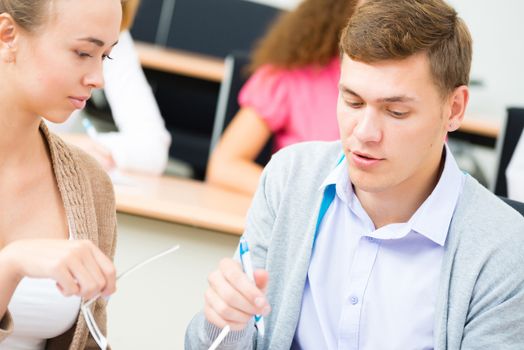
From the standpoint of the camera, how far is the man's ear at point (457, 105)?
144 cm

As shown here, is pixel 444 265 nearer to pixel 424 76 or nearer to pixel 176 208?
pixel 424 76

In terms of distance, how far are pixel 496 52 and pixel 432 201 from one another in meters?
3.95

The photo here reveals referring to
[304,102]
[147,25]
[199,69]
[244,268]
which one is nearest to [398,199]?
[244,268]

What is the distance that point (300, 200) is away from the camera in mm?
1496

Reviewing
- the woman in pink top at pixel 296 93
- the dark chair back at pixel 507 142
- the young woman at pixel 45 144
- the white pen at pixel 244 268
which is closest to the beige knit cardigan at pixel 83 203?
the young woman at pixel 45 144

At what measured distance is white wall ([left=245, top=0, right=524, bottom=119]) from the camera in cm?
512

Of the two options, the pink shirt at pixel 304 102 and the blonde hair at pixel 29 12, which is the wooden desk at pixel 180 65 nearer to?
the pink shirt at pixel 304 102

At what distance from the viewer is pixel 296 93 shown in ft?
8.58

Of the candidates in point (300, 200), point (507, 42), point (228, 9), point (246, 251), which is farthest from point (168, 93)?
point (246, 251)

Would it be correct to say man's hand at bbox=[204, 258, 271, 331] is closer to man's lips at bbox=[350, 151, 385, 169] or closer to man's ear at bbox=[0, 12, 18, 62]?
man's lips at bbox=[350, 151, 385, 169]

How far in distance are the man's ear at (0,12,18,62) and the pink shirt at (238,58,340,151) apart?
1.25 metres

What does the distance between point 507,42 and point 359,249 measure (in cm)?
400

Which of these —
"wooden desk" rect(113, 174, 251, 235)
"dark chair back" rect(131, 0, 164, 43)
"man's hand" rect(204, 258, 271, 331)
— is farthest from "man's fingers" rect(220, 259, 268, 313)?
"dark chair back" rect(131, 0, 164, 43)

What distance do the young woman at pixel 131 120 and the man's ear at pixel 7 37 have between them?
3.16 feet
